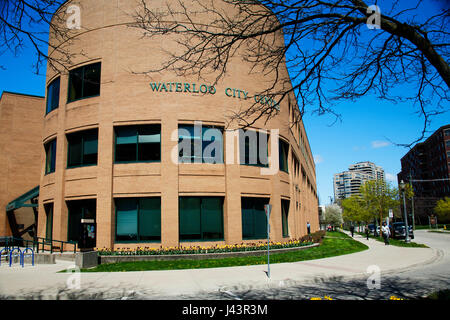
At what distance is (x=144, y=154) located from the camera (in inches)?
776

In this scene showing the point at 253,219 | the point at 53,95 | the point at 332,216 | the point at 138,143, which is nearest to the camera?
the point at 138,143

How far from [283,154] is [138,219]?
37.3 ft

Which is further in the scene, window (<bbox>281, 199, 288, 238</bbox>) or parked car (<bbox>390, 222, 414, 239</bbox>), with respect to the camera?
parked car (<bbox>390, 222, 414, 239</bbox>)

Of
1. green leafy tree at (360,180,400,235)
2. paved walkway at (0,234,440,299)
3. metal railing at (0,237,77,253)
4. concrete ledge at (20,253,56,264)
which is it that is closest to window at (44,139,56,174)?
metal railing at (0,237,77,253)

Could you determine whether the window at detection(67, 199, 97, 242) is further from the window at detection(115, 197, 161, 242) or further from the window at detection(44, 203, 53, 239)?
the window at detection(44, 203, 53, 239)

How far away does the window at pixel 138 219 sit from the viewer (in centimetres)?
1891

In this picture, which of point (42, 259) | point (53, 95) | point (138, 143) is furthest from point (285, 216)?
point (53, 95)

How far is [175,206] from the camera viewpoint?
1880 centimetres

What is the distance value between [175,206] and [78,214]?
6052 mm

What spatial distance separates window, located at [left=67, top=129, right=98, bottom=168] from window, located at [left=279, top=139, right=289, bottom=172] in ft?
39.8

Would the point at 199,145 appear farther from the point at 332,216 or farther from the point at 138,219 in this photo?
the point at 332,216

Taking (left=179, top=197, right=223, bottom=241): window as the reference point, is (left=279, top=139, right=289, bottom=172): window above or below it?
above

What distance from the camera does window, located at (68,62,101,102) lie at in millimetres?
20828
